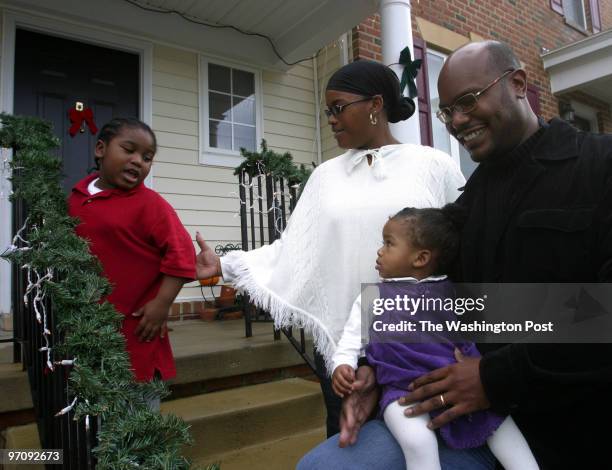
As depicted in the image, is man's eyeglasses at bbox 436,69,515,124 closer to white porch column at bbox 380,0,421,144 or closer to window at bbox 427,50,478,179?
white porch column at bbox 380,0,421,144

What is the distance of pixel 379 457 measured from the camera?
3.81 feet

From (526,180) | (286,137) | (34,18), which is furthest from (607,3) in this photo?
(526,180)

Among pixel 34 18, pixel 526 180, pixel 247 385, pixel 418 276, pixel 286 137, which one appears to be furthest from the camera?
pixel 286 137

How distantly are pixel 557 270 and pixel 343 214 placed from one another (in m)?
0.76

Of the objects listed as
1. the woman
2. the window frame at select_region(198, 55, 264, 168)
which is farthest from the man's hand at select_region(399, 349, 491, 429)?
the window frame at select_region(198, 55, 264, 168)

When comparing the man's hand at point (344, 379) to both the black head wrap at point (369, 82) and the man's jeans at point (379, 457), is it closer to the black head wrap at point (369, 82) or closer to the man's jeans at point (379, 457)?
the man's jeans at point (379, 457)

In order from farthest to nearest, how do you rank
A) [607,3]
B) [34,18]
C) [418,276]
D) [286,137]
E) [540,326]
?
[607,3] → [286,137] → [34,18] → [418,276] → [540,326]

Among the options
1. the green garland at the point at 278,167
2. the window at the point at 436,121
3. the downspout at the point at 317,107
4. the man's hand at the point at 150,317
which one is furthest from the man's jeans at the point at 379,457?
the window at the point at 436,121

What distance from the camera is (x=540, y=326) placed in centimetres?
106

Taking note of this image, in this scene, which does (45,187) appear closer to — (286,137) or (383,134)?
(383,134)

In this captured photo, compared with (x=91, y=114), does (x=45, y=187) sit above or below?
below

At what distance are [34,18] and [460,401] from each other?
4.90 meters

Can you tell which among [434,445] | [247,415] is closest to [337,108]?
[434,445]

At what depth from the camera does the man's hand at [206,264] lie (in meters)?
1.92
